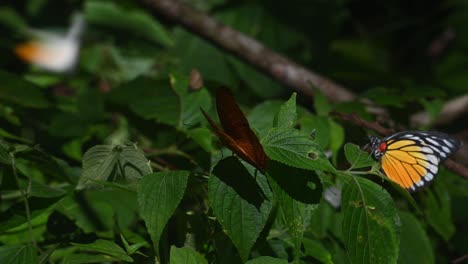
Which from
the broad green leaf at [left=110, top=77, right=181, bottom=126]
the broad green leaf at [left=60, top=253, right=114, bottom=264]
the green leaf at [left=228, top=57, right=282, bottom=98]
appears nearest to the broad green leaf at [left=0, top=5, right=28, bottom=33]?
the green leaf at [left=228, top=57, right=282, bottom=98]

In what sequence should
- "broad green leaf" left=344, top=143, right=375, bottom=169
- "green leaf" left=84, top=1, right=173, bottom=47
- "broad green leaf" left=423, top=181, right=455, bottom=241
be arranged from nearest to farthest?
1. "broad green leaf" left=344, top=143, right=375, bottom=169
2. "broad green leaf" left=423, top=181, right=455, bottom=241
3. "green leaf" left=84, top=1, right=173, bottom=47

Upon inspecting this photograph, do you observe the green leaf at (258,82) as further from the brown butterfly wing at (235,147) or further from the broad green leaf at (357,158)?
the brown butterfly wing at (235,147)

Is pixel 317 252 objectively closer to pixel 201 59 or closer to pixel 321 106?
pixel 321 106

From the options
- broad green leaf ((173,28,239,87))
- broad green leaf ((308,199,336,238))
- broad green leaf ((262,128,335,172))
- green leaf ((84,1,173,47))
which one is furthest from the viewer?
green leaf ((84,1,173,47))

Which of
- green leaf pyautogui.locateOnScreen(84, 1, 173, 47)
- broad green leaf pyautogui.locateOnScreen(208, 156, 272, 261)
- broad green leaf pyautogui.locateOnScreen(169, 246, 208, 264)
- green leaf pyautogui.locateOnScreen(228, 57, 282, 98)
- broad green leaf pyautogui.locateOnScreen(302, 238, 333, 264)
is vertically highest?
green leaf pyautogui.locateOnScreen(84, 1, 173, 47)

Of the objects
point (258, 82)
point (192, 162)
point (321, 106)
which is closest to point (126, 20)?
point (258, 82)

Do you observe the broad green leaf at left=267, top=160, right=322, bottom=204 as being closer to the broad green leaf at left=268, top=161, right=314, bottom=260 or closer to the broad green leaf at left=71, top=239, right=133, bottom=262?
the broad green leaf at left=268, top=161, right=314, bottom=260

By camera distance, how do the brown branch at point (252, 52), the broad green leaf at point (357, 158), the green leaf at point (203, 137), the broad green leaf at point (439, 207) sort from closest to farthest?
the broad green leaf at point (357, 158) → the green leaf at point (203, 137) → the broad green leaf at point (439, 207) → the brown branch at point (252, 52)

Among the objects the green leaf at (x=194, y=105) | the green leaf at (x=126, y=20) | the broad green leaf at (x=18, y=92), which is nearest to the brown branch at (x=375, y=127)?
the green leaf at (x=194, y=105)
